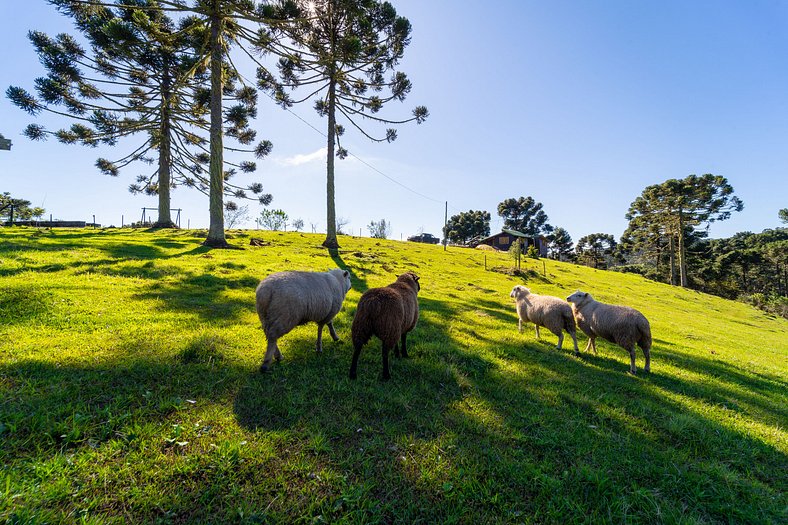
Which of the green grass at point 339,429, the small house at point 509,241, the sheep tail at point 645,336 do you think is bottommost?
the green grass at point 339,429

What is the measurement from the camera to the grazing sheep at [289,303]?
4328 mm

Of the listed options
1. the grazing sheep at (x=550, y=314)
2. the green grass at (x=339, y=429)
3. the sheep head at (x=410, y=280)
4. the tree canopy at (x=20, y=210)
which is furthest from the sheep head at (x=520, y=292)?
the tree canopy at (x=20, y=210)

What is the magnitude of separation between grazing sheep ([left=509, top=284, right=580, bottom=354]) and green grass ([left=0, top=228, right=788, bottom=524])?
0.95 meters

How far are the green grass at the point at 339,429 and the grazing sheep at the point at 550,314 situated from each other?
3.11ft

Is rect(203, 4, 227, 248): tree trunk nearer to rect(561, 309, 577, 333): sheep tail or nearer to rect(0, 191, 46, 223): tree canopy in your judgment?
rect(561, 309, 577, 333): sheep tail

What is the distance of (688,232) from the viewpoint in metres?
43.2

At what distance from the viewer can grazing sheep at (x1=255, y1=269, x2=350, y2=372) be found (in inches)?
170

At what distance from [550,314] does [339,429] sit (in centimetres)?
593

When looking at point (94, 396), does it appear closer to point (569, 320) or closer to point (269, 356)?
point (269, 356)

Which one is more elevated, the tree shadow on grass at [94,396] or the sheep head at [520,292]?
the sheep head at [520,292]

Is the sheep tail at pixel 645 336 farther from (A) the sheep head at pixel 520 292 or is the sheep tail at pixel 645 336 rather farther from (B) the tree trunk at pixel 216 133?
(B) the tree trunk at pixel 216 133

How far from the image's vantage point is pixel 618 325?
6.09 metres

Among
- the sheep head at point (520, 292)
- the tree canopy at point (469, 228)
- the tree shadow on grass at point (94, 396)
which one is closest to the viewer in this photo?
the tree shadow on grass at point (94, 396)

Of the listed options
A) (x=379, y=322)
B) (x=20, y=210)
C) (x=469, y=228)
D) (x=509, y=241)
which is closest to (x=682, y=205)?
(x=509, y=241)
